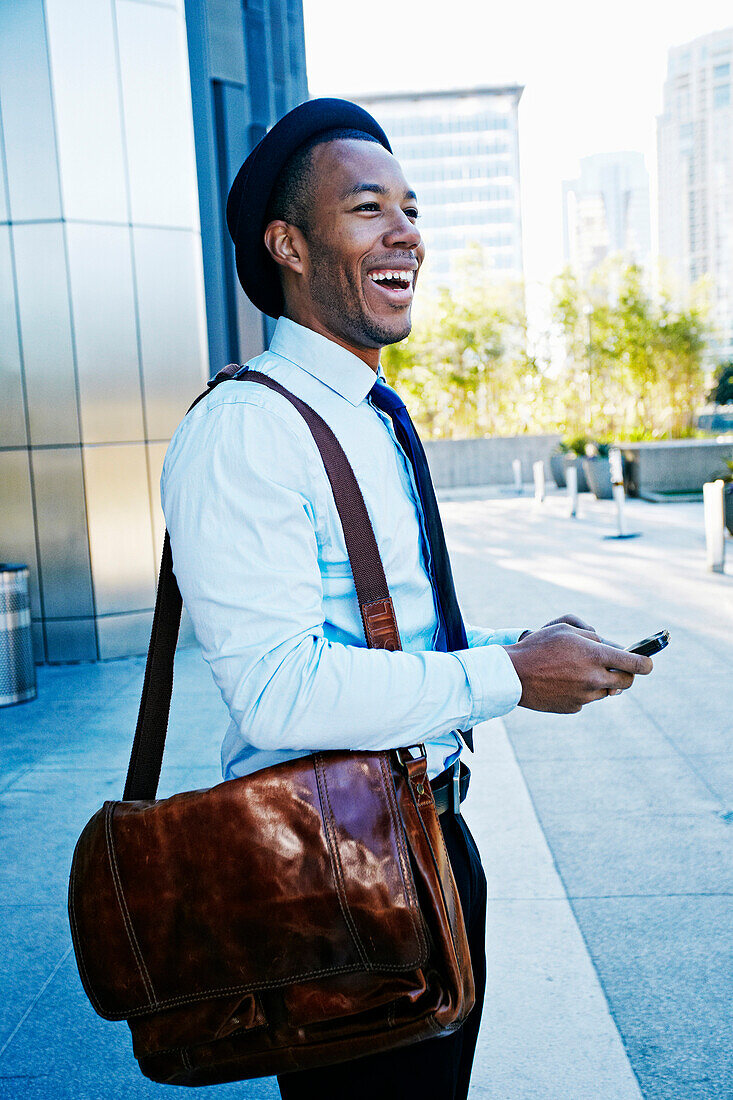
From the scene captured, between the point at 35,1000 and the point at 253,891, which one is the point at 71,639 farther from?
the point at 253,891

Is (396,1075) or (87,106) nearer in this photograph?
(396,1075)

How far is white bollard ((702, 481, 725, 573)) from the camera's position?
399 inches

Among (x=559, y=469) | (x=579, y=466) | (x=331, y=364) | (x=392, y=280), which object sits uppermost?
(x=392, y=280)

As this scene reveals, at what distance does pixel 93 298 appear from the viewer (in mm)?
8391

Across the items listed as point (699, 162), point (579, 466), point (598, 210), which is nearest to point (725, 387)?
point (579, 466)

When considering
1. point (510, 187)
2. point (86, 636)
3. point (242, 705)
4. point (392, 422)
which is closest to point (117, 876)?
point (242, 705)

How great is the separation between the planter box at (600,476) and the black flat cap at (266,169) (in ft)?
64.5

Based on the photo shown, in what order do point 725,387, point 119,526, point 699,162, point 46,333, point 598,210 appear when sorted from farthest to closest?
point 598,210 → point 699,162 → point 725,387 → point 119,526 → point 46,333

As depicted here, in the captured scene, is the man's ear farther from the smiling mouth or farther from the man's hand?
the man's hand

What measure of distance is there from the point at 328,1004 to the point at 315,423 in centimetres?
75

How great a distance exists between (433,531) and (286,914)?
609 millimetres

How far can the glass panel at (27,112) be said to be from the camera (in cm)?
795

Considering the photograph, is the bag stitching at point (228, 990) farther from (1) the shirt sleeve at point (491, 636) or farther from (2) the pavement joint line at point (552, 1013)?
(2) the pavement joint line at point (552, 1013)

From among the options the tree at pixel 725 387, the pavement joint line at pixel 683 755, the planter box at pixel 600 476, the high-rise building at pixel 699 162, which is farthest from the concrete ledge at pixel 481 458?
the high-rise building at pixel 699 162
